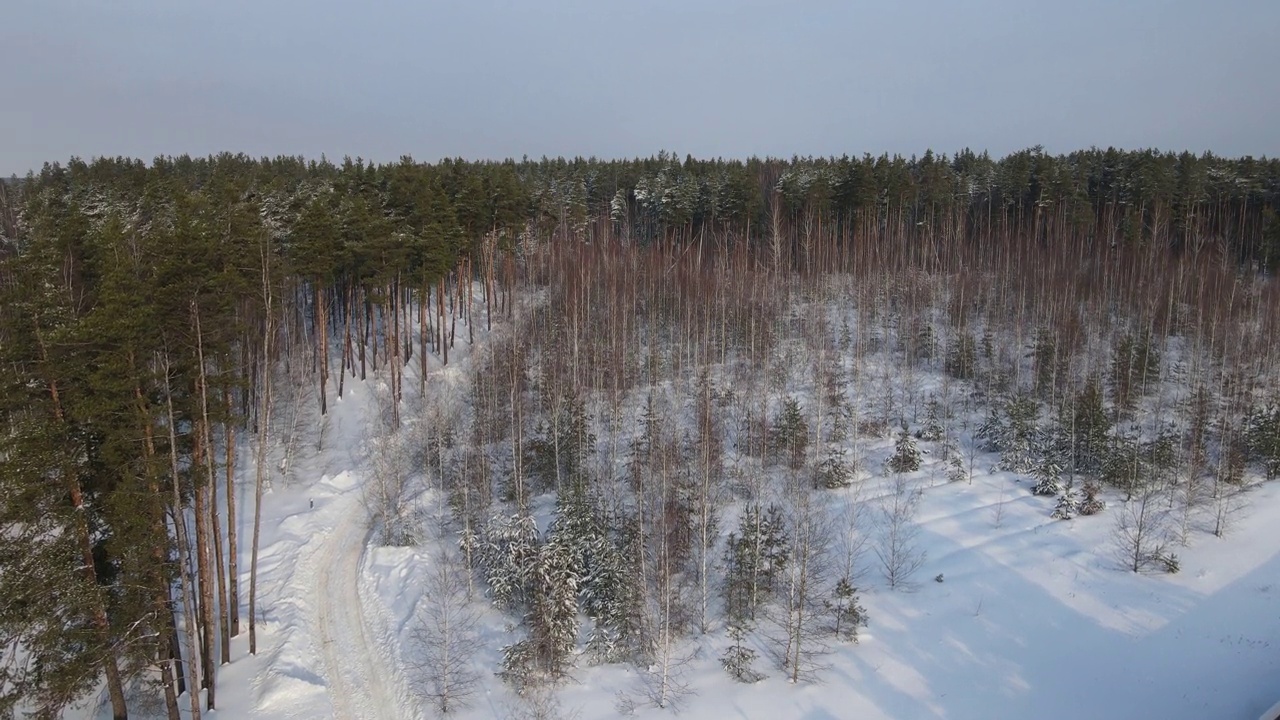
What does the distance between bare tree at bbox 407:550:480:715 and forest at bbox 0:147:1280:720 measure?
0.50 feet

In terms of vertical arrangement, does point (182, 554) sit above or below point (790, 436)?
above

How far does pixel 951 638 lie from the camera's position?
20.4 m

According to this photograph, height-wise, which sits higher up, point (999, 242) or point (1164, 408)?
point (999, 242)

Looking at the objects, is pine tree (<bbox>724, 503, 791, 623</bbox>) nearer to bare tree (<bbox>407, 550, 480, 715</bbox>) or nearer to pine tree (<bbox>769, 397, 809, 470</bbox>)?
pine tree (<bbox>769, 397, 809, 470</bbox>)

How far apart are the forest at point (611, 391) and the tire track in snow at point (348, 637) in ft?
4.33

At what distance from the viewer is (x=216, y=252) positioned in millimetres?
17656

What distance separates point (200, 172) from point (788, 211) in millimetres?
54444

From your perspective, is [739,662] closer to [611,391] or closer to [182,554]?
[182,554]

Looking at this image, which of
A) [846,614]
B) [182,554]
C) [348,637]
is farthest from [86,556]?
[846,614]

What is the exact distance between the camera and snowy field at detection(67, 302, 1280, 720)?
1809 centimetres

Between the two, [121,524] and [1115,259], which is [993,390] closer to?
[1115,259]

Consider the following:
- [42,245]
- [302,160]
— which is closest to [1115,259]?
[42,245]

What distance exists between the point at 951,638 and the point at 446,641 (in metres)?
15.1

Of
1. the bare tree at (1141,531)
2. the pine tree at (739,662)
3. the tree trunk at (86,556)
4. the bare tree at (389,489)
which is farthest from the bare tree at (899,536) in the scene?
the tree trunk at (86,556)
